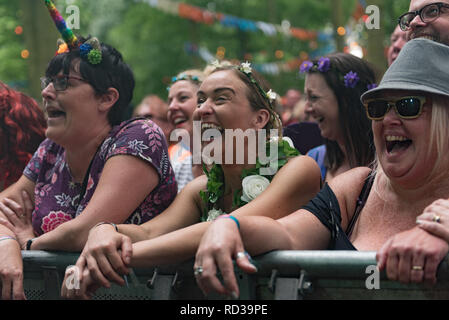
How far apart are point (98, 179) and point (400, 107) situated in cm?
170

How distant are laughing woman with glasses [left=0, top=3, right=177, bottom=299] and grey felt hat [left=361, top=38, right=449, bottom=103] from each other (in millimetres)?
→ 1306

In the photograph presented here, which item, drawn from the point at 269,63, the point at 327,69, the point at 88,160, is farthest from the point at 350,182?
the point at 269,63

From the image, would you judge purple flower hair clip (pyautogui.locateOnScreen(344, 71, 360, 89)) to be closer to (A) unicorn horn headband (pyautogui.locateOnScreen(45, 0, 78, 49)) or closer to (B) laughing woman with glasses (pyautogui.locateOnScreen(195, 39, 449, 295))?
(B) laughing woman with glasses (pyautogui.locateOnScreen(195, 39, 449, 295))

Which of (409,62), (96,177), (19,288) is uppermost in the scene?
(409,62)

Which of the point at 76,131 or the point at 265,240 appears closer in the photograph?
the point at 265,240

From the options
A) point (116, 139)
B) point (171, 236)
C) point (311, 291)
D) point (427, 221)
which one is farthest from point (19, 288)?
point (427, 221)

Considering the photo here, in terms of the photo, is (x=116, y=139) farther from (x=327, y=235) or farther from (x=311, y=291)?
(x=311, y=291)

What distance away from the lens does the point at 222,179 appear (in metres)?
3.57

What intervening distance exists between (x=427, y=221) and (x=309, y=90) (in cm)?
246

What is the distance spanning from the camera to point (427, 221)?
2.13 metres

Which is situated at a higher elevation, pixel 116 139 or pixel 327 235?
pixel 116 139

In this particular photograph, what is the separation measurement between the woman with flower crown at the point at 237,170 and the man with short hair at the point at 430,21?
0.87 metres

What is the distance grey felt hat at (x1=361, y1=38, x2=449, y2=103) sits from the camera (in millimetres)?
2489

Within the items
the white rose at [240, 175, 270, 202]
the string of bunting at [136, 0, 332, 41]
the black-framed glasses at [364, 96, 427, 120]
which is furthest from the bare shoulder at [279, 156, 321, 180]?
the string of bunting at [136, 0, 332, 41]
